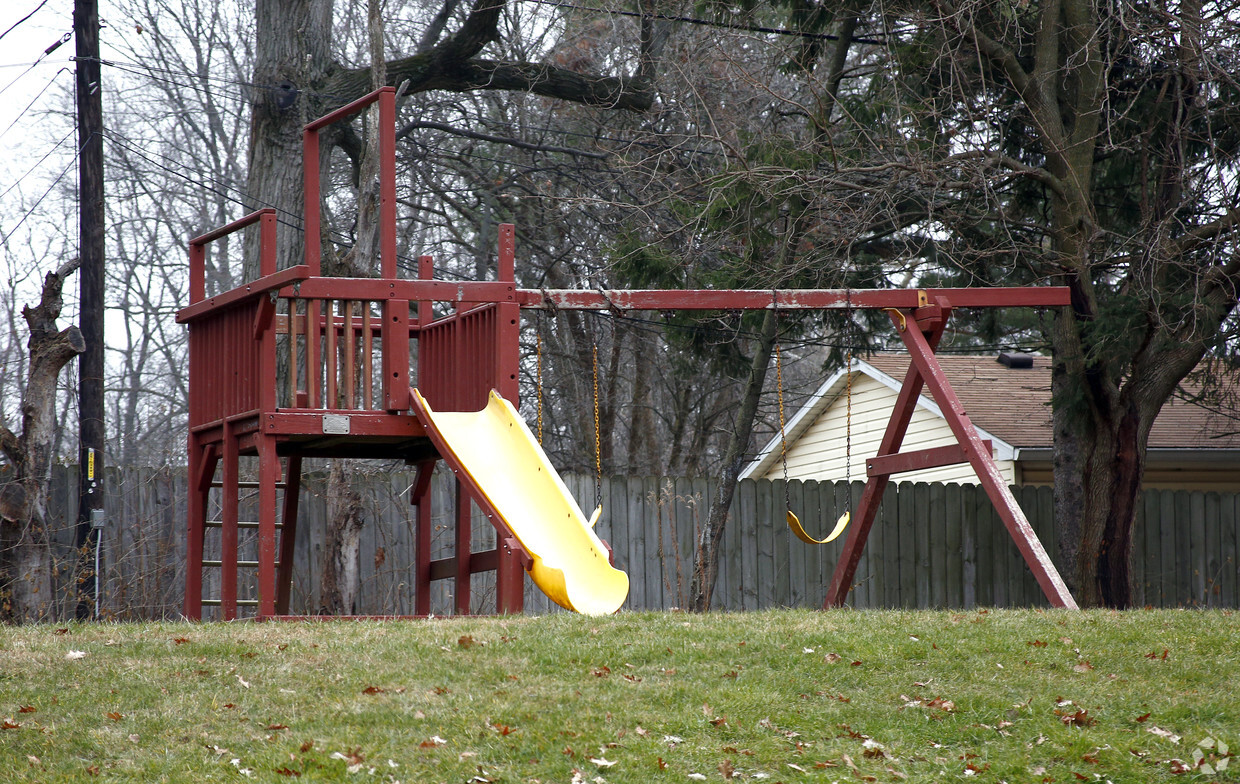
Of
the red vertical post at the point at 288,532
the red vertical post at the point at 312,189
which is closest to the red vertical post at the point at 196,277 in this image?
the red vertical post at the point at 312,189

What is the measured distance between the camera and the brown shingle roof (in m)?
17.0

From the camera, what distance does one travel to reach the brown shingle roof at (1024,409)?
16969mm

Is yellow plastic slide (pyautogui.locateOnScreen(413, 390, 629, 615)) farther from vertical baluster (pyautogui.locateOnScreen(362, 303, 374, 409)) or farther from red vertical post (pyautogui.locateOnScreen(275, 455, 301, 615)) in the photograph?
red vertical post (pyautogui.locateOnScreen(275, 455, 301, 615))

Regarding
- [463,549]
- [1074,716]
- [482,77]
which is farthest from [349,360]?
[482,77]

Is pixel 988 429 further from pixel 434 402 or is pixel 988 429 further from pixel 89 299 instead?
pixel 89 299

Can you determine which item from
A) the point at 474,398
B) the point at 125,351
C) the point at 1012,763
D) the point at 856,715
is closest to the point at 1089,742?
the point at 1012,763

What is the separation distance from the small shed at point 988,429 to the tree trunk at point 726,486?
144 centimetres

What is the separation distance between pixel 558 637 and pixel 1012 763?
2552 mm

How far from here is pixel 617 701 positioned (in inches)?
237

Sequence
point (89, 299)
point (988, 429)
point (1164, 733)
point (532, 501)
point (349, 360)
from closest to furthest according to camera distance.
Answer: point (1164, 733) → point (532, 501) → point (349, 360) → point (89, 299) → point (988, 429)

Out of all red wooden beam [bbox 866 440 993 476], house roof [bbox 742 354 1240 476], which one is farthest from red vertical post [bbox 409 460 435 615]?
house roof [bbox 742 354 1240 476]

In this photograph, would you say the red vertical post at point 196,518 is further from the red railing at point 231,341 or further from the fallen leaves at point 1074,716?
the fallen leaves at point 1074,716

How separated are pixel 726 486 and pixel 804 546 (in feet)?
4.92

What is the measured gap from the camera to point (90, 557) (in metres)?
11.9
